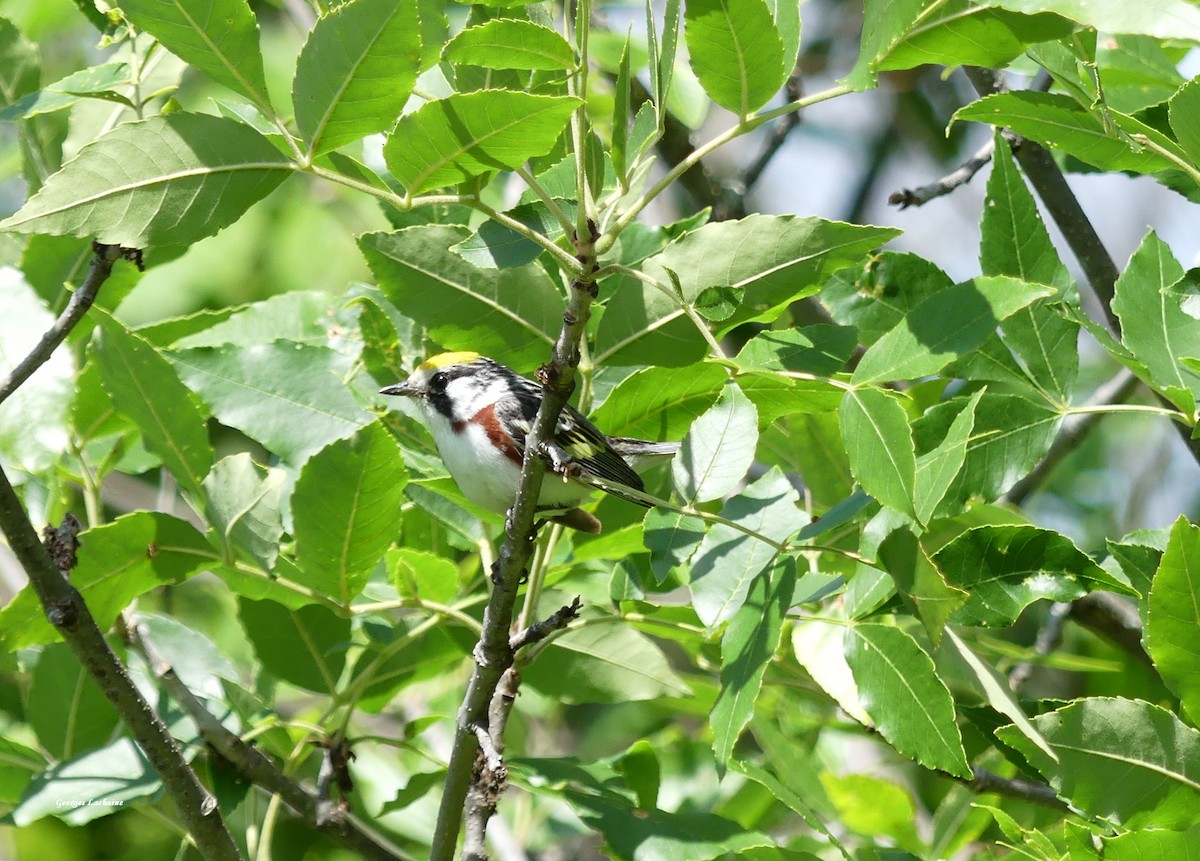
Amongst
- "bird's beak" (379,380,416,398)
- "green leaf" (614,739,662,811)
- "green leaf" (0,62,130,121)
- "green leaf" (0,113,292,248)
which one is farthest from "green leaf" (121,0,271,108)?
"green leaf" (614,739,662,811)

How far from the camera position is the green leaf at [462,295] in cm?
207

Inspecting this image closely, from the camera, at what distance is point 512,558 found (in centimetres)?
197

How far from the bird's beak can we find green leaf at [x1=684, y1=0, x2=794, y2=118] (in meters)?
1.15

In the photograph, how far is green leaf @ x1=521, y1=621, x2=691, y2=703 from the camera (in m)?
2.48

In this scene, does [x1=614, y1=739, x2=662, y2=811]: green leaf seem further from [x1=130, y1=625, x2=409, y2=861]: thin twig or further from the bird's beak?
the bird's beak

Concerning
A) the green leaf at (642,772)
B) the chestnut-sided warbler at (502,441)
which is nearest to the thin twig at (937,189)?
the chestnut-sided warbler at (502,441)

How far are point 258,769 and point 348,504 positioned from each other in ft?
2.15

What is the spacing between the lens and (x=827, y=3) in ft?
26.3

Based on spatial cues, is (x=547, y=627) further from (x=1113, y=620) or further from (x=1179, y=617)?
(x=1113, y=620)

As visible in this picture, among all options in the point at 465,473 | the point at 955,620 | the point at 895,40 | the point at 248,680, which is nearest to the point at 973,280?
the point at 895,40

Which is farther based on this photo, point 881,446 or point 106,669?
point 106,669

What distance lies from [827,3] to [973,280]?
6.82m

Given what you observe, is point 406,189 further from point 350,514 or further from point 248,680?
point 248,680

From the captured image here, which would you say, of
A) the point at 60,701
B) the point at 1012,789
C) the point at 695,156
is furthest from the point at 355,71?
the point at 1012,789
